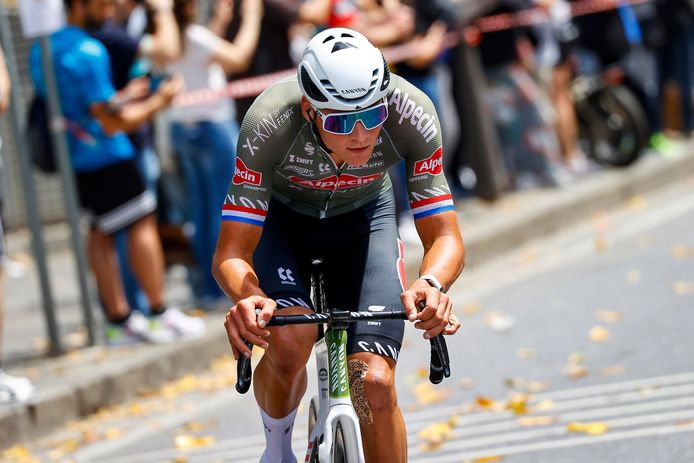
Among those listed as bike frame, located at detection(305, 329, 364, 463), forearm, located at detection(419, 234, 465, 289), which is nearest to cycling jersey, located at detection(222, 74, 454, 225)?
forearm, located at detection(419, 234, 465, 289)

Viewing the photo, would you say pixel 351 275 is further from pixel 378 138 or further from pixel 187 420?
pixel 187 420

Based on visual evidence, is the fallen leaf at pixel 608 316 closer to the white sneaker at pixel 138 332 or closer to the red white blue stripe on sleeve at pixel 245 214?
the white sneaker at pixel 138 332

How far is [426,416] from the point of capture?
23.5 ft

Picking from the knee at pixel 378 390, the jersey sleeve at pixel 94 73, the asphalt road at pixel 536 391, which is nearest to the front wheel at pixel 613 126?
the asphalt road at pixel 536 391

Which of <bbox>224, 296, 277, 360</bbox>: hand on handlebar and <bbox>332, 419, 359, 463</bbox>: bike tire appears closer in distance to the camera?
<bbox>224, 296, 277, 360</bbox>: hand on handlebar

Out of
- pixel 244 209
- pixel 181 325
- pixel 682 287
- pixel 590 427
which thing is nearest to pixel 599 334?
pixel 682 287

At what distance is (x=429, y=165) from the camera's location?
5098 millimetres

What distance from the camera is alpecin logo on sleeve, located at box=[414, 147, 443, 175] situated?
509 cm

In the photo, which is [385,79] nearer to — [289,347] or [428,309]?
[428,309]

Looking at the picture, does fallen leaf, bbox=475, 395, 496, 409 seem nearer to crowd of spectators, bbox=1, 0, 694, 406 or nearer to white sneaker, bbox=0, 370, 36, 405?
crowd of spectators, bbox=1, 0, 694, 406

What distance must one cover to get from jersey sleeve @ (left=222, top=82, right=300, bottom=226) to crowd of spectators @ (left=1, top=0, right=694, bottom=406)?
362 cm

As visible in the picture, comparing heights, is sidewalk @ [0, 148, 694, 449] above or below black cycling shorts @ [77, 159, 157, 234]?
below

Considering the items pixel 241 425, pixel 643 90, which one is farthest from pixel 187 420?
pixel 643 90

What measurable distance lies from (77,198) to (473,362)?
8.30 feet
